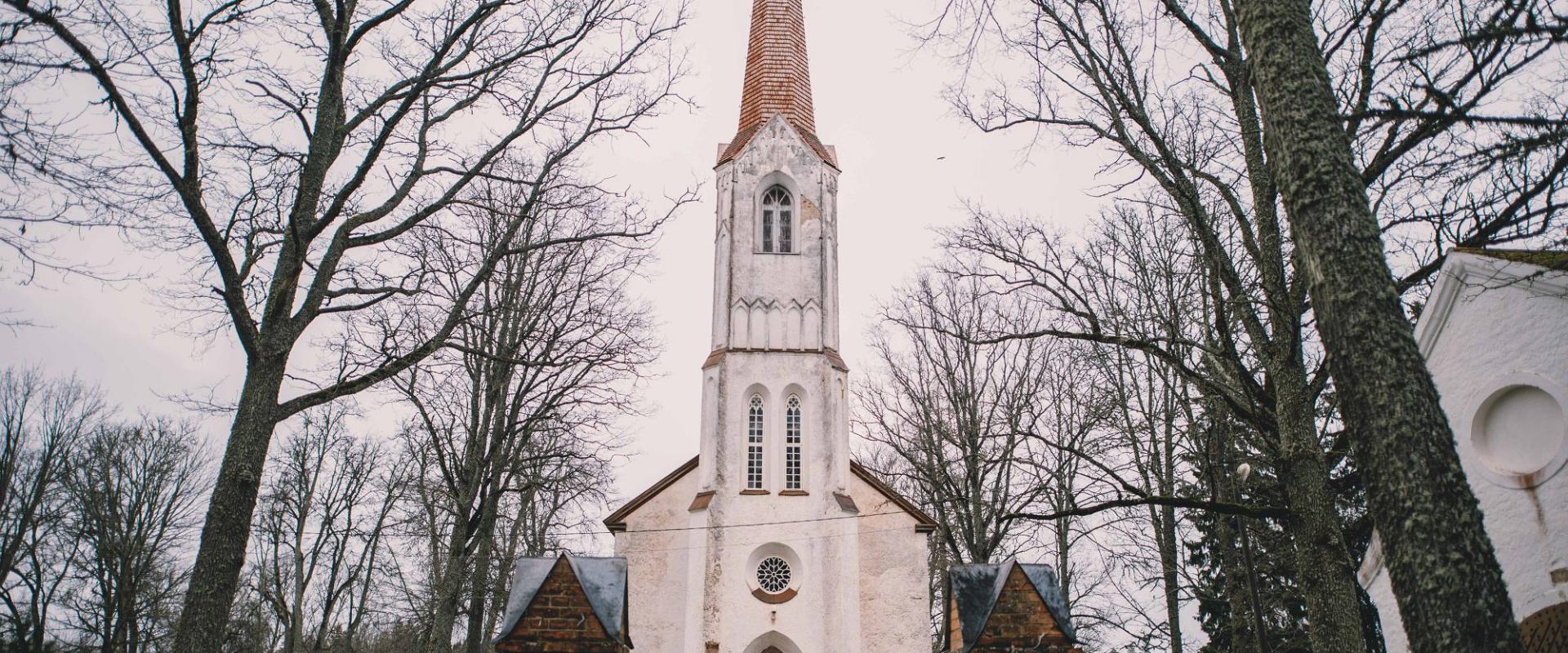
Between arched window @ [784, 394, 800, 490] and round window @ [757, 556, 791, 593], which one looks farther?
arched window @ [784, 394, 800, 490]

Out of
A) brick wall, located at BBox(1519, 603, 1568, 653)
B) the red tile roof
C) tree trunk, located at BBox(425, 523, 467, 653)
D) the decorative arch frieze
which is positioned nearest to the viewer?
brick wall, located at BBox(1519, 603, 1568, 653)

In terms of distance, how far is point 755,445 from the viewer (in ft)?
67.3

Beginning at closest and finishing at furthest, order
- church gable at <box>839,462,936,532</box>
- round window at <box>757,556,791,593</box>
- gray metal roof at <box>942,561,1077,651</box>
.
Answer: gray metal roof at <box>942,561,1077,651</box>, round window at <box>757,556,791,593</box>, church gable at <box>839,462,936,532</box>

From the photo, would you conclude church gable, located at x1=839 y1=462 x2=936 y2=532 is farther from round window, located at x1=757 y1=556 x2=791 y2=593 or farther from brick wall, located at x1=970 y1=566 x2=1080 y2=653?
brick wall, located at x1=970 y1=566 x2=1080 y2=653

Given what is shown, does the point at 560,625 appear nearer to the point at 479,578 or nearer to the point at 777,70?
the point at 479,578

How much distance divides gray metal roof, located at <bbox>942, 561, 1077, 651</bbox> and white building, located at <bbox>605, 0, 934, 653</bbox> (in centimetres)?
920

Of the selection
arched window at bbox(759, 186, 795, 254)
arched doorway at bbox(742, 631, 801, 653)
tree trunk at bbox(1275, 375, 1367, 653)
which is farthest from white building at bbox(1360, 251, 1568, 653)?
arched window at bbox(759, 186, 795, 254)

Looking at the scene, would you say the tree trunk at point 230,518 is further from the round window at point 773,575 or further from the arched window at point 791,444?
the arched window at point 791,444

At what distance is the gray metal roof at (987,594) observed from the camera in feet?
30.6

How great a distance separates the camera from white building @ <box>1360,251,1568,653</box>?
922 cm

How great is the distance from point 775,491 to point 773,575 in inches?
62.1

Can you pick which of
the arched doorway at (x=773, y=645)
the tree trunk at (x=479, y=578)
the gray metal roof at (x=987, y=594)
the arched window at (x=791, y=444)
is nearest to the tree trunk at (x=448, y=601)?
the tree trunk at (x=479, y=578)

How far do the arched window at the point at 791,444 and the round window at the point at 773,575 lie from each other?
1.43 meters

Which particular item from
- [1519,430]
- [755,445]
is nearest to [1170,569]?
[755,445]
